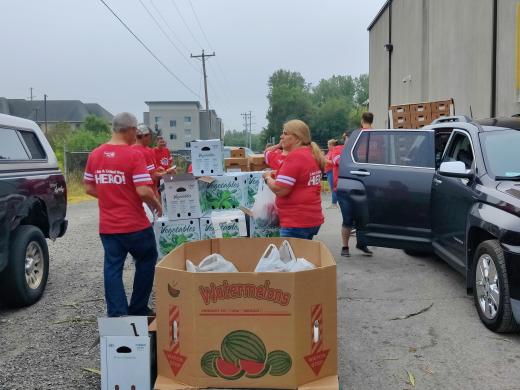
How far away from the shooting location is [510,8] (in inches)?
470

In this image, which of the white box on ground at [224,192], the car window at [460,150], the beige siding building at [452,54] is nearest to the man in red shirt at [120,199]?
the white box on ground at [224,192]

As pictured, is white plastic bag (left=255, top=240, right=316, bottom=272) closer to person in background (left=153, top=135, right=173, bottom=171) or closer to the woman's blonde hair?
the woman's blonde hair

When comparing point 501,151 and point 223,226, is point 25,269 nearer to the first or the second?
point 223,226

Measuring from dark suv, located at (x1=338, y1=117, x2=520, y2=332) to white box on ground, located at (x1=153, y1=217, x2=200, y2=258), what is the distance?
7.08 ft

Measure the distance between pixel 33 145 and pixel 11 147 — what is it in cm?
59

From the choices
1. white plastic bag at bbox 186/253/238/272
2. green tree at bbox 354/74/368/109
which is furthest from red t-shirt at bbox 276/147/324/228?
green tree at bbox 354/74/368/109

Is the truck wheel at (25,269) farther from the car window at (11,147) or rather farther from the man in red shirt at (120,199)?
the man in red shirt at (120,199)

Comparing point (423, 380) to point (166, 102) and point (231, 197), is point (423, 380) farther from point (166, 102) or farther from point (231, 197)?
point (166, 102)

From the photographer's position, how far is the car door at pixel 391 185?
635 centimetres

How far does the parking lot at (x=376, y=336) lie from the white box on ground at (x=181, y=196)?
126 cm

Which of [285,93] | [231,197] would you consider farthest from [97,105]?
[231,197]

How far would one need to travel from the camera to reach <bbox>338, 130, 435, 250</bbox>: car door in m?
6.35

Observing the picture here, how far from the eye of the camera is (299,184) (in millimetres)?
4734

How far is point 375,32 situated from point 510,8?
57.3ft
